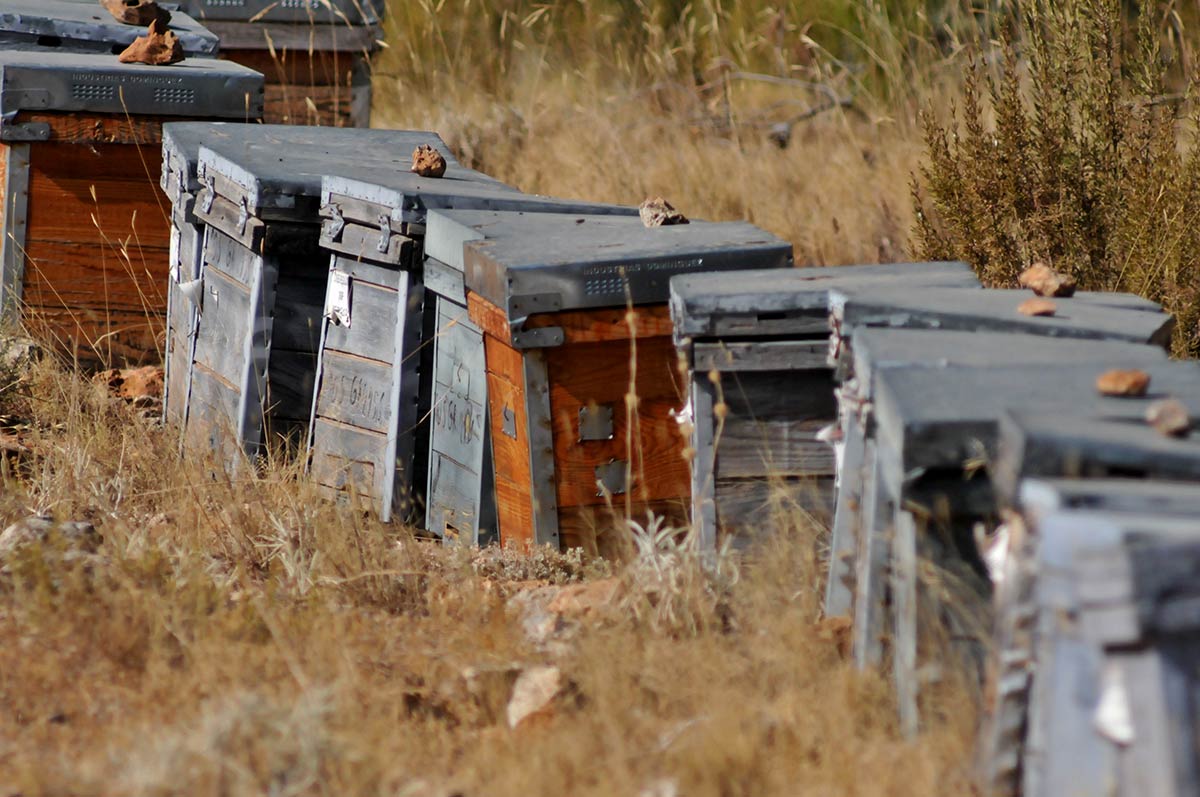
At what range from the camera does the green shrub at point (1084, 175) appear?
203 inches

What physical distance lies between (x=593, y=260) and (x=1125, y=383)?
1691 mm

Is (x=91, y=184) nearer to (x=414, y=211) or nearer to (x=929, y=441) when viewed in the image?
(x=414, y=211)

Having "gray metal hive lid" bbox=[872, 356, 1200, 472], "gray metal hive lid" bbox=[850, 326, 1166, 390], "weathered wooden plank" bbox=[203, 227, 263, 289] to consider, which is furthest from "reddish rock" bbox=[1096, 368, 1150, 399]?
"weathered wooden plank" bbox=[203, 227, 263, 289]

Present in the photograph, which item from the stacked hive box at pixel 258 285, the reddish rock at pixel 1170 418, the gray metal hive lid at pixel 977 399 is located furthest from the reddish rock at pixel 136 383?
the reddish rock at pixel 1170 418

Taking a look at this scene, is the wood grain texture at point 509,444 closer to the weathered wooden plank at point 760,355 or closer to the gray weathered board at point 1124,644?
the weathered wooden plank at point 760,355

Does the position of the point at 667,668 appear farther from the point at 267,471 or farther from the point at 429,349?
the point at 267,471

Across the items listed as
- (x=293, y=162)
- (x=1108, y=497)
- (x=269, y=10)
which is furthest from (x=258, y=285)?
(x=269, y=10)

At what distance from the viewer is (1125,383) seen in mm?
2781

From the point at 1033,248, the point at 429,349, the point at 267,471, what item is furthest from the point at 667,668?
the point at 1033,248

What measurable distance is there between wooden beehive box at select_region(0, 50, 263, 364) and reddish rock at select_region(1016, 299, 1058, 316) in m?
4.01

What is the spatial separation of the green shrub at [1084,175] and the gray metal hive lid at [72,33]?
3532mm

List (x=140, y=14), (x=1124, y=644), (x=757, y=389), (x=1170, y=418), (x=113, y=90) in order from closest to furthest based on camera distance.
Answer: (x=1124, y=644) → (x=1170, y=418) → (x=757, y=389) → (x=113, y=90) → (x=140, y=14)

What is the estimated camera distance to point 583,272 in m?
4.10

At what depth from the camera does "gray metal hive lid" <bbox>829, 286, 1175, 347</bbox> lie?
3396 millimetres
